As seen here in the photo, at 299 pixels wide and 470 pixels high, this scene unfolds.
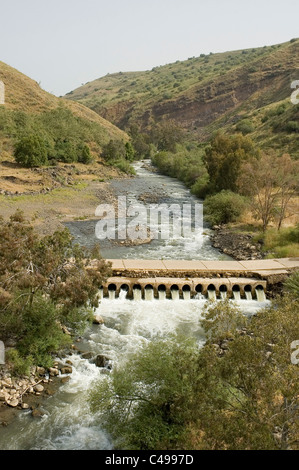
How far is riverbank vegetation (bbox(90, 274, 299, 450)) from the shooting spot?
6.23 meters

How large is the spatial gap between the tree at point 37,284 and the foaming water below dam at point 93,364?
1.20 meters

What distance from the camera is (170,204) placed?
34.0m

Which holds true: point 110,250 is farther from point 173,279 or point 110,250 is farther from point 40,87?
point 40,87

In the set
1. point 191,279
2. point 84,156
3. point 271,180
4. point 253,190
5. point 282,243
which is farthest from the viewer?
point 84,156

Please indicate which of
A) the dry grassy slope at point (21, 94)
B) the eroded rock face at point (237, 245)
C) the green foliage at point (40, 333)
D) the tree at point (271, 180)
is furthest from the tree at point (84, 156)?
the green foliage at point (40, 333)

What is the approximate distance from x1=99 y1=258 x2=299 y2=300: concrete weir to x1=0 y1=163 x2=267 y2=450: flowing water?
141mm

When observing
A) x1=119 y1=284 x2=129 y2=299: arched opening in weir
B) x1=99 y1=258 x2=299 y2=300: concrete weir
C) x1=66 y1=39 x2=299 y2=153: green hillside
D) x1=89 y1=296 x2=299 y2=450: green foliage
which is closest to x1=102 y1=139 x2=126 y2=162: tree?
x1=66 y1=39 x2=299 y2=153: green hillside

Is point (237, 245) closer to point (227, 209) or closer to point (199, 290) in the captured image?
point (227, 209)

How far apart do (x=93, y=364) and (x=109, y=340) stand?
1.44m

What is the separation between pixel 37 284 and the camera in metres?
9.17

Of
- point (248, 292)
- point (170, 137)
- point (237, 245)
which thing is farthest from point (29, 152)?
point (170, 137)

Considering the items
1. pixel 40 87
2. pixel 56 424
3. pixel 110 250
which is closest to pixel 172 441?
pixel 56 424

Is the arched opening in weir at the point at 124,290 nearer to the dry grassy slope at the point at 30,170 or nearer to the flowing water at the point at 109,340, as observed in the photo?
the flowing water at the point at 109,340

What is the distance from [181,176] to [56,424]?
A: 44275 millimetres
